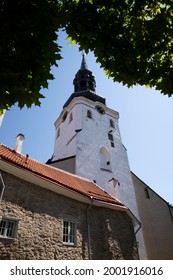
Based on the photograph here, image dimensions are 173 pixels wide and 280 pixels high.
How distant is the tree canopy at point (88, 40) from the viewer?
3.21 meters

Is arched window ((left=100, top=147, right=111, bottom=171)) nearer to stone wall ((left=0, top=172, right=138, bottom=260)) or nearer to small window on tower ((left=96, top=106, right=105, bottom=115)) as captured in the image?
small window on tower ((left=96, top=106, right=105, bottom=115))

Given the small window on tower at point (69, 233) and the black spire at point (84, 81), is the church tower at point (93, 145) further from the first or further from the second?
the small window on tower at point (69, 233)

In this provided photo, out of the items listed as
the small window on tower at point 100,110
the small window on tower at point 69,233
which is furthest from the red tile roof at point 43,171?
the small window on tower at point 100,110

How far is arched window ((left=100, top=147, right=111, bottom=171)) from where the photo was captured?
82.0 feet

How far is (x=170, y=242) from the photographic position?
2206 cm

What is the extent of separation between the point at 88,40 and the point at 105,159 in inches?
864

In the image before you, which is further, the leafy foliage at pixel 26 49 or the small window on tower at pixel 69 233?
the small window on tower at pixel 69 233

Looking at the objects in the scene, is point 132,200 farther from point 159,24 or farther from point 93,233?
point 159,24

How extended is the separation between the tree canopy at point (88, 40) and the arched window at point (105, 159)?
66.5ft

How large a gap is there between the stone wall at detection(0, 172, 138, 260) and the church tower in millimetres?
6874

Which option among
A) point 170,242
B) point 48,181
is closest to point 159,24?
point 48,181

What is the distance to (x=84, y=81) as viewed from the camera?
3575cm

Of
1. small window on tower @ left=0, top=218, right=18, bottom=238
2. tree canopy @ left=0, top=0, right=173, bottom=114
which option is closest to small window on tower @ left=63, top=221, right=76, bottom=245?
small window on tower @ left=0, top=218, right=18, bottom=238

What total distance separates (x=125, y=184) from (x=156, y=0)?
2129cm
